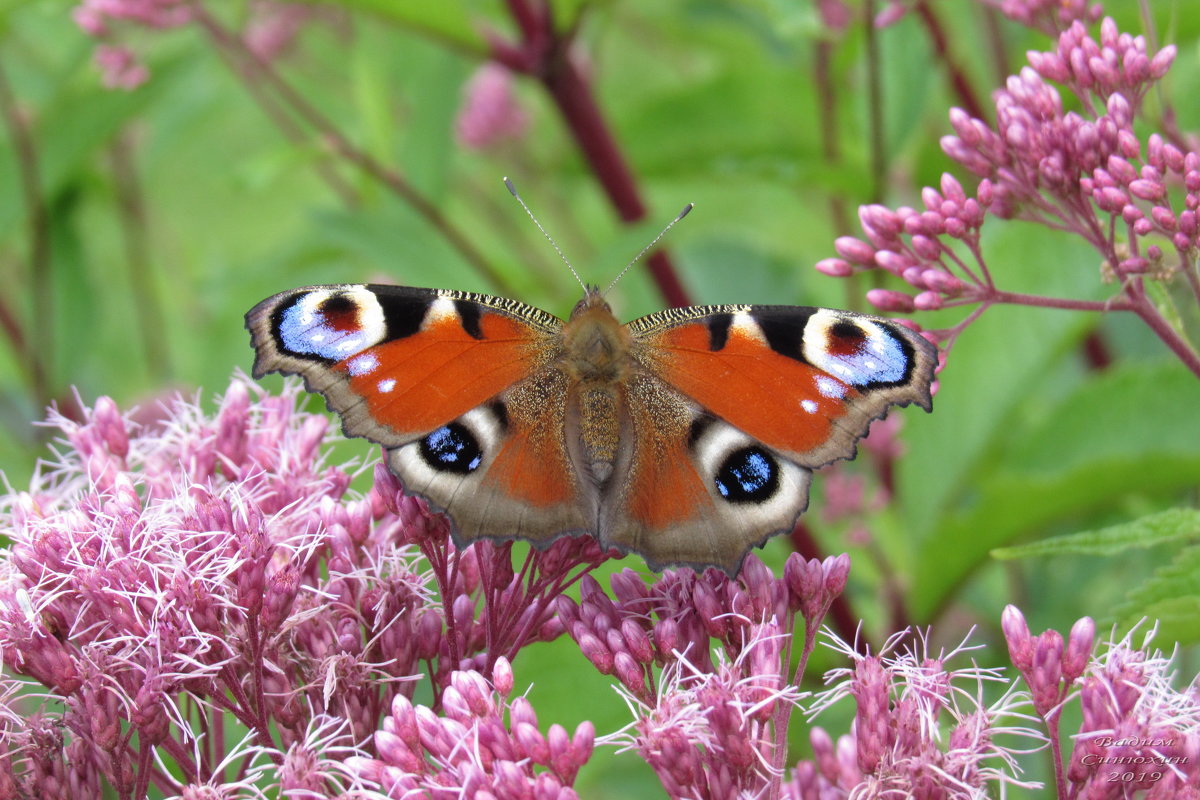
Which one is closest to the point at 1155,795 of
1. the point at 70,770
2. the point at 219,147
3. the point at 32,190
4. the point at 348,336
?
the point at 348,336

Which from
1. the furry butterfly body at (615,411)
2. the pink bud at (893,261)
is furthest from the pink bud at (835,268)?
the furry butterfly body at (615,411)

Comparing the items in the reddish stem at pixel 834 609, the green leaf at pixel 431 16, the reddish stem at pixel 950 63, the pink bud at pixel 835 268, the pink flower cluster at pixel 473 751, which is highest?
the green leaf at pixel 431 16

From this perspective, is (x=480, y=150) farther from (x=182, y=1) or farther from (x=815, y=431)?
(x=815, y=431)

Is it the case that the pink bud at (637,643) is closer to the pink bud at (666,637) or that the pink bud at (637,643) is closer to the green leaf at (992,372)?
the pink bud at (666,637)

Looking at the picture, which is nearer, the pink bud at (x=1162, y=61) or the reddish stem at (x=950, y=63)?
the pink bud at (x=1162, y=61)

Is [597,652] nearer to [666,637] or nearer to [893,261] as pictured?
[666,637]

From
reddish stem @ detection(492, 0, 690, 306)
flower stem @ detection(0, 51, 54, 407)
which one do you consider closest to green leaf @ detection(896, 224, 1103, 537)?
reddish stem @ detection(492, 0, 690, 306)

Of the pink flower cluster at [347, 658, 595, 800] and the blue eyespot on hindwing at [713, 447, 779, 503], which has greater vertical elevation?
the blue eyespot on hindwing at [713, 447, 779, 503]

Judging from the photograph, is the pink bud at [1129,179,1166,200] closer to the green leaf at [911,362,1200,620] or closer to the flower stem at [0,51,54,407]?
the green leaf at [911,362,1200,620]
